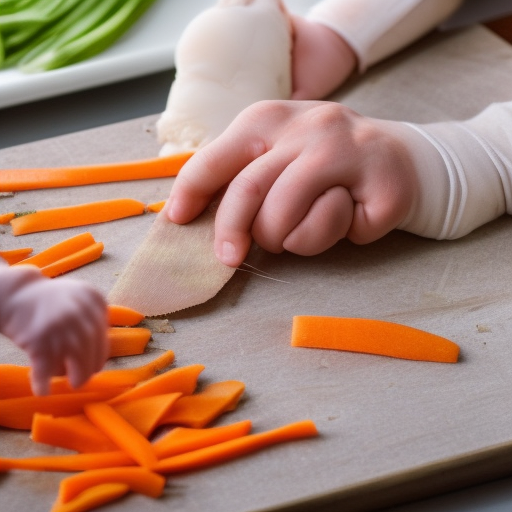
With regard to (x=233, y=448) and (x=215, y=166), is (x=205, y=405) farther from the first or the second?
(x=215, y=166)

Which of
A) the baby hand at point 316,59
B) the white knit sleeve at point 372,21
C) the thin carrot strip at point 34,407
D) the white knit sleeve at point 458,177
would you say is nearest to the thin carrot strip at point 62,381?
the thin carrot strip at point 34,407

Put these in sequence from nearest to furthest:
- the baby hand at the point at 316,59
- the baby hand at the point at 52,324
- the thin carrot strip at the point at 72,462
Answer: the baby hand at the point at 52,324 → the thin carrot strip at the point at 72,462 → the baby hand at the point at 316,59

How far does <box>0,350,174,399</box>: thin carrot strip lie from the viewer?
763mm

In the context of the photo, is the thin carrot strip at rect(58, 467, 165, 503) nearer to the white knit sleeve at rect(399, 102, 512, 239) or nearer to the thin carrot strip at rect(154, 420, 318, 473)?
the thin carrot strip at rect(154, 420, 318, 473)

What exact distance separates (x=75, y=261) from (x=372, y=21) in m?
0.70

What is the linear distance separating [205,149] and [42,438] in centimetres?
40

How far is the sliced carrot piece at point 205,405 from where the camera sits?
0.75m

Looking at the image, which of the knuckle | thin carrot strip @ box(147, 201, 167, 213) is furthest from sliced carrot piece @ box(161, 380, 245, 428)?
thin carrot strip @ box(147, 201, 167, 213)

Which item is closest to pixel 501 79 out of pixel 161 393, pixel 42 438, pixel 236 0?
pixel 236 0

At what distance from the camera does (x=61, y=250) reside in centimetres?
97

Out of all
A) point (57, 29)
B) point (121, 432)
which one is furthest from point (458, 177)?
point (57, 29)

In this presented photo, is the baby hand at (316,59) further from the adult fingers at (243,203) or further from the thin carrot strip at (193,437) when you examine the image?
the thin carrot strip at (193,437)

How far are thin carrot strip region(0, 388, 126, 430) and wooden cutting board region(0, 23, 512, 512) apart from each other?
1 cm

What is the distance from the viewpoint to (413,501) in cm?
74
